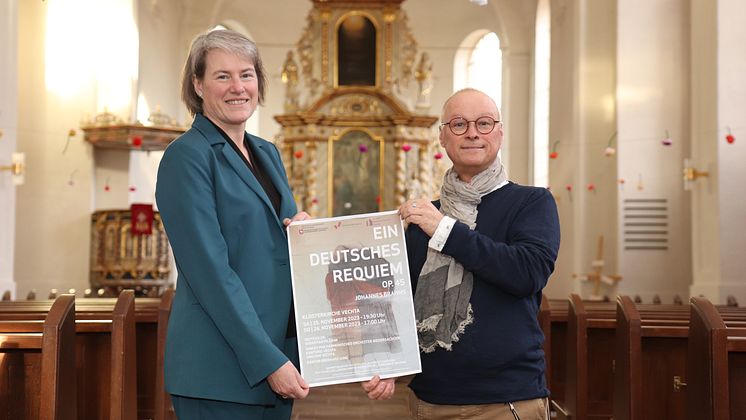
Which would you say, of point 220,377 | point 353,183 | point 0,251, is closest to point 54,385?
point 220,377

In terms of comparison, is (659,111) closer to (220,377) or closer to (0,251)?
(0,251)

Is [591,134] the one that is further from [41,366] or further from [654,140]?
[41,366]

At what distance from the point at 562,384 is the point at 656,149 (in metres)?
6.32

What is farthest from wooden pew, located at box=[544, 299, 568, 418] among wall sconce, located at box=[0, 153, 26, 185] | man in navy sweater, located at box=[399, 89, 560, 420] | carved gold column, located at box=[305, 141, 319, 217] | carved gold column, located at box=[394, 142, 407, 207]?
carved gold column, located at box=[305, 141, 319, 217]

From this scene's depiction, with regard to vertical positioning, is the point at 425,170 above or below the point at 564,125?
below

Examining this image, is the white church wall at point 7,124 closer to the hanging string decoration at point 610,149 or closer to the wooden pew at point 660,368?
the hanging string decoration at point 610,149

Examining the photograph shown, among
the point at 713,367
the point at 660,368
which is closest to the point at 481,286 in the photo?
the point at 713,367

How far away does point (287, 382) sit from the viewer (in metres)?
2.32

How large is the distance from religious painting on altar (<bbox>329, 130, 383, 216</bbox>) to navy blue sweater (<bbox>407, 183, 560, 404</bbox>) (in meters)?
14.2

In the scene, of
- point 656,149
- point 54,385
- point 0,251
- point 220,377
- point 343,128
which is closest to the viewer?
point 220,377

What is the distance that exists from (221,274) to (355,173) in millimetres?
14655

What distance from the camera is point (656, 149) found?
1193 cm

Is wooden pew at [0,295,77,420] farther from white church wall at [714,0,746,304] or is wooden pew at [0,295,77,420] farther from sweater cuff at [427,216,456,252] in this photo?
white church wall at [714,0,746,304]

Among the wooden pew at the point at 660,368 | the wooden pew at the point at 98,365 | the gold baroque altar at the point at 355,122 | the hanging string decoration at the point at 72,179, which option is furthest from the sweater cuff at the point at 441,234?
the gold baroque altar at the point at 355,122
